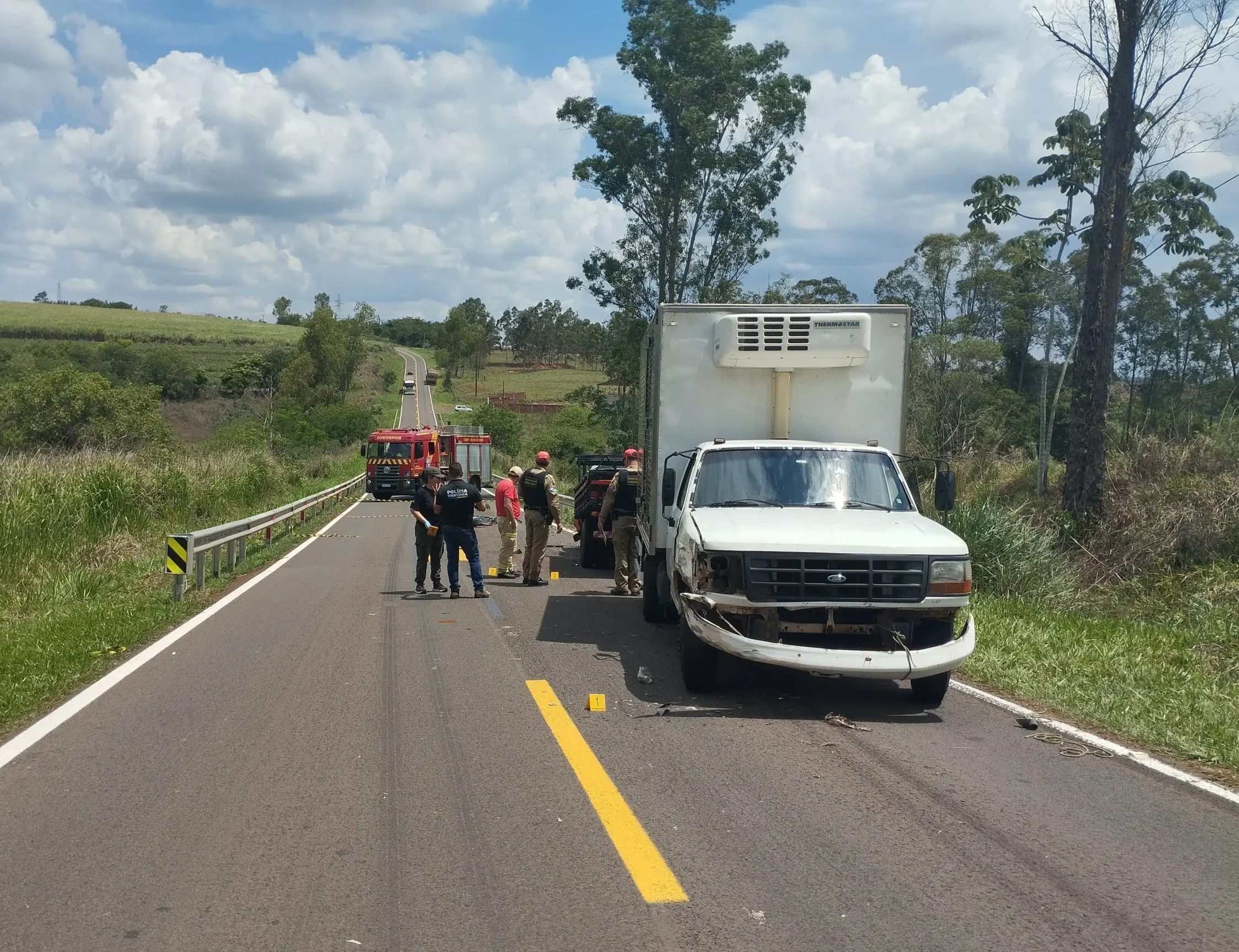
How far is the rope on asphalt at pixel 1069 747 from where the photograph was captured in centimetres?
678

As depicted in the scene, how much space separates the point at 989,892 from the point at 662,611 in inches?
284

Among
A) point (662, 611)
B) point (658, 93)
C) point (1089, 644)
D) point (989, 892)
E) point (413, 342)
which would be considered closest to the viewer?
point (989, 892)

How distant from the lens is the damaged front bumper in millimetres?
7473

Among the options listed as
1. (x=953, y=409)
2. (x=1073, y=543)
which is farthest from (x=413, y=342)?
(x=1073, y=543)

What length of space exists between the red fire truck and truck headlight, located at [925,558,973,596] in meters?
34.6

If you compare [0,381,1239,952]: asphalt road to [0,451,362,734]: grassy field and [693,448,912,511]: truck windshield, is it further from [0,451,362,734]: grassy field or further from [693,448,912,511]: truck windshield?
[693,448,912,511]: truck windshield

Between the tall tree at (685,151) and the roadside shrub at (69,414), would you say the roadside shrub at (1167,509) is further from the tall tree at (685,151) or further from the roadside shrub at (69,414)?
the roadside shrub at (69,414)

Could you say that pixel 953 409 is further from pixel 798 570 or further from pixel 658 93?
pixel 798 570

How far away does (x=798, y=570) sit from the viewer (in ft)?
25.0

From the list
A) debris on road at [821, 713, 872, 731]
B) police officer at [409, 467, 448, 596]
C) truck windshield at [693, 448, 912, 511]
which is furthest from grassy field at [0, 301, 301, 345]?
debris on road at [821, 713, 872, 731]

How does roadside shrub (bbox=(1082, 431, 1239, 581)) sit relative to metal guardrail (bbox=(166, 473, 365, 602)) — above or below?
above

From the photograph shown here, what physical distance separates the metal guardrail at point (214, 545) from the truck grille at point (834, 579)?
27.0 feet

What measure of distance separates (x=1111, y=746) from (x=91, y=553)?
16.3m

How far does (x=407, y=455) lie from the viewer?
138 ft
